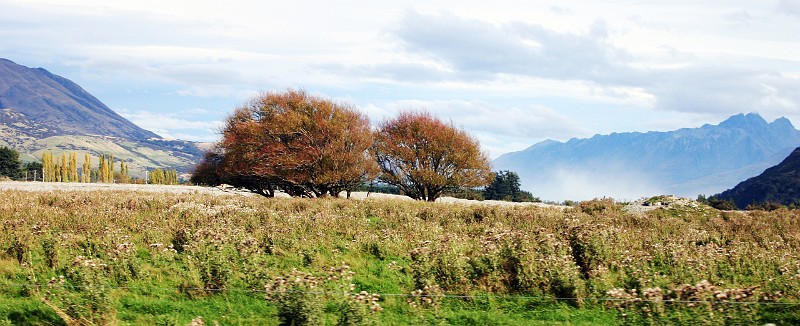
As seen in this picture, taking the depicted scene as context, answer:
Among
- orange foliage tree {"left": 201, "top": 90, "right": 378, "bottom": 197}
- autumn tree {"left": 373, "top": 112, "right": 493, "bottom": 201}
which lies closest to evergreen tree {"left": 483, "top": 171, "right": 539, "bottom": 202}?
autumn tree {"left": 373, "top": 112, "right": 493, "bottom": 201}

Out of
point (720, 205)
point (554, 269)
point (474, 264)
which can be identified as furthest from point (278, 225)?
point (720, 205)

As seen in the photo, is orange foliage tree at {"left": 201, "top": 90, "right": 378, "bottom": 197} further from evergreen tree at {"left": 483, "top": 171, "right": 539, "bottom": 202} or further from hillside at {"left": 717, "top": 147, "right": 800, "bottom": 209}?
hillside at {"left": 717, "top": 147, "right": 800, "bottom": 209}

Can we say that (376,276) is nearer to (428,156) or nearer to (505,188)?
(428,156)

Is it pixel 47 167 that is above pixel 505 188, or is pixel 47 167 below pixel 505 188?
above

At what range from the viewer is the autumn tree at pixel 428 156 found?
47.8 metres

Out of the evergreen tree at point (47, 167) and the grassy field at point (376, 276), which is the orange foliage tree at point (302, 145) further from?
the evergreen tree at point (47, 167)

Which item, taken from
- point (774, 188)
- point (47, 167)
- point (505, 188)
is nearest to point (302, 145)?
point (505, 188)

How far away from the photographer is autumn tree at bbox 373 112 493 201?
47844mm

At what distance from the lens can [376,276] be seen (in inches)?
538

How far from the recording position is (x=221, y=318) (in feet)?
34.8

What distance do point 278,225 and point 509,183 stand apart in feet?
276

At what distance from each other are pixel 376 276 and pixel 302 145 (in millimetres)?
30074

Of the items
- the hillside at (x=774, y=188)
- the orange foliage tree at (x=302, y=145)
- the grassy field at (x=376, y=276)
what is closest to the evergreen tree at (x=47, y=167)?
the orange foliage tree at (x=302, y=145)

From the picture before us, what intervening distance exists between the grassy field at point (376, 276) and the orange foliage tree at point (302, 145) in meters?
23.7
